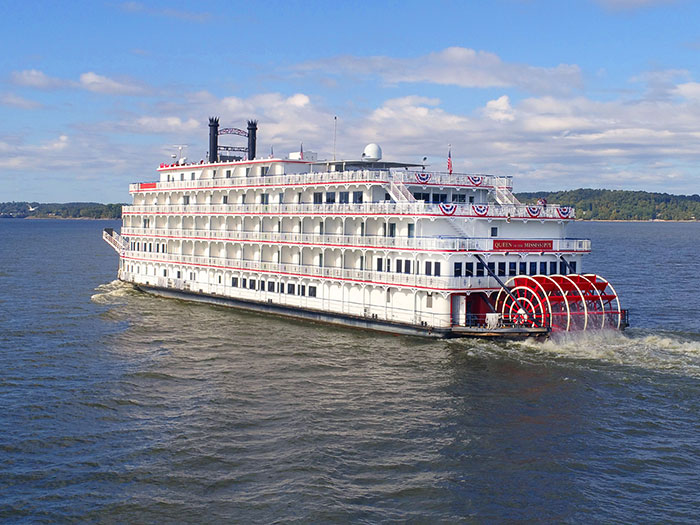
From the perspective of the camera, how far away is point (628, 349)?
3953 centimetres

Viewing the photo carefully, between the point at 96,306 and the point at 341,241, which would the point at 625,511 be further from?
the point at 96,306

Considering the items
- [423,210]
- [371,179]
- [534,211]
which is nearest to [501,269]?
[534,211]

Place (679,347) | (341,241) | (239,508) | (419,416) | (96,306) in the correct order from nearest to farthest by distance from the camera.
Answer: (239,508) → (419,416) → (679,347) → (341,241) → (96,306)

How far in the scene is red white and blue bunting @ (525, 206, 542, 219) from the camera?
4583 cm

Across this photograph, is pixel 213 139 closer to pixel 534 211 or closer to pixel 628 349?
pixel 534 211

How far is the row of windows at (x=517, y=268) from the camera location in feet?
141

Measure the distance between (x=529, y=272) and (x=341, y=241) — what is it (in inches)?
485

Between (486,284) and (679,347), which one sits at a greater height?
(486,284)

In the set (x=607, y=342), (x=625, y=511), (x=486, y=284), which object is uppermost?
(x=486, y=284)

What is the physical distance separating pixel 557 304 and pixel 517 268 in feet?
14.0

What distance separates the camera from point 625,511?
22125mm

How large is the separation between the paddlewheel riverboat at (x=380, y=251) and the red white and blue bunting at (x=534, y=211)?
0.24 feet

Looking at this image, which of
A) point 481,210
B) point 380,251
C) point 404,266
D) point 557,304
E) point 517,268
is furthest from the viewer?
point 380,251

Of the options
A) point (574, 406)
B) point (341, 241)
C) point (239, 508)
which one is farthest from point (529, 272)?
point (239, 508)
